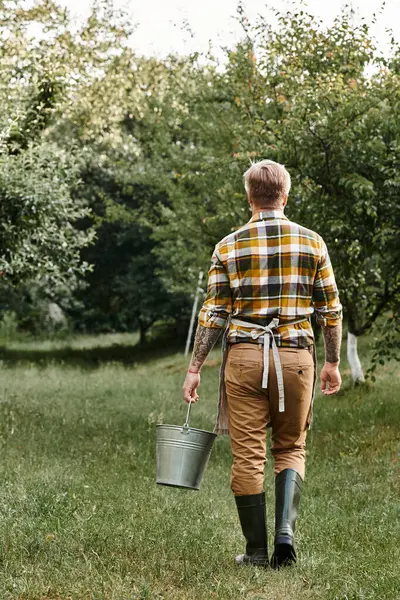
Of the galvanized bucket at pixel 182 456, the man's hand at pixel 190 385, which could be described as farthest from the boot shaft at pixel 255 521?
the man's hand at pixel 190 385

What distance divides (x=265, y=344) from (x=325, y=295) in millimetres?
556

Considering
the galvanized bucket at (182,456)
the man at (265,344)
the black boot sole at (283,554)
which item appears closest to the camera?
the black boot sole at (283,554)

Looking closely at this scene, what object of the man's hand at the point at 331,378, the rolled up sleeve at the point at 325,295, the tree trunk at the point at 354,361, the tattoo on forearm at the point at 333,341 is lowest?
the tree trunk at the point at 354,361

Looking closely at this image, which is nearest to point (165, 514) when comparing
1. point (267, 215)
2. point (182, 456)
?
point (182, 456)

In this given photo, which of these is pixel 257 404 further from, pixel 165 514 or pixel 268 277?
pixel 165 514

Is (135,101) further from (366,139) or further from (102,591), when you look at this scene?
(102,591)

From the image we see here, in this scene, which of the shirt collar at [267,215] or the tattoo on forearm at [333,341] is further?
the tattoo on forearm at [333,341]

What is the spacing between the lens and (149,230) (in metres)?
31.7

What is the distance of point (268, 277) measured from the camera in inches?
196

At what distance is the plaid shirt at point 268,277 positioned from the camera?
4973 mm

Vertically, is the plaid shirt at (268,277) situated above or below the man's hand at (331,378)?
above

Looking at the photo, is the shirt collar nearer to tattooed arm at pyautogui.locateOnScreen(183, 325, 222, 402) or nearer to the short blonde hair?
the short blonde hair

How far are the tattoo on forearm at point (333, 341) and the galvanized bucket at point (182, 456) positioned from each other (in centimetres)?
89

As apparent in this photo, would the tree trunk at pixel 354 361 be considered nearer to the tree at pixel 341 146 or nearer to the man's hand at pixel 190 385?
the tree at pixel 341 146
